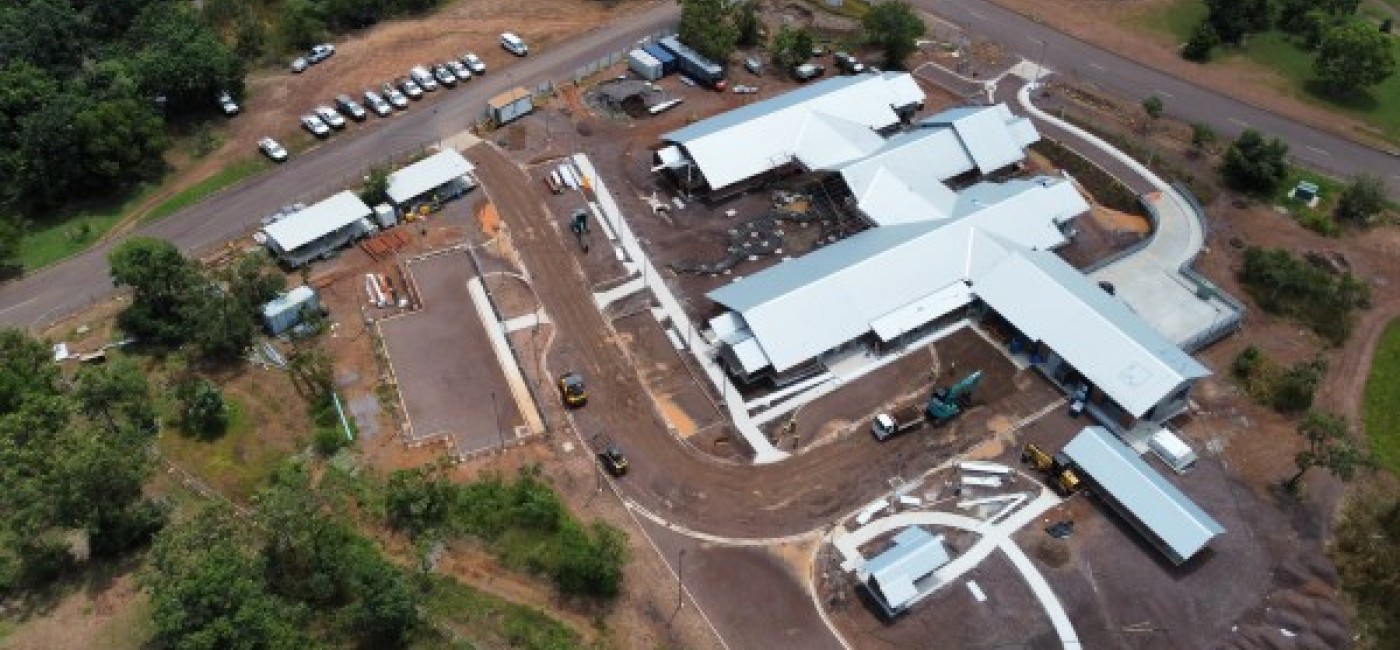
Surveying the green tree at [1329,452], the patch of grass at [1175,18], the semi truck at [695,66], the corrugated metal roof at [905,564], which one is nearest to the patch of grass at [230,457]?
the corrugated metal roof at [905,564]

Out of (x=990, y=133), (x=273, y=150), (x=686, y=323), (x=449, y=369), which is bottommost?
(x=449, y=369)

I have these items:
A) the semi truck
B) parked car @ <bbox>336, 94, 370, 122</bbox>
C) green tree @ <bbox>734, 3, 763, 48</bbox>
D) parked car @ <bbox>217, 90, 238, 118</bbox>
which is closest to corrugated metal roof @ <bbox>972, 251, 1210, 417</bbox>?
the semi truck

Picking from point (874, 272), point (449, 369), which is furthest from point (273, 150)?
point (874, 272)

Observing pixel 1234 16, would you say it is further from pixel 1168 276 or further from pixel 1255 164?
pixel 1168 276

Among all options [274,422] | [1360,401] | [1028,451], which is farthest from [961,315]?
[274,422]

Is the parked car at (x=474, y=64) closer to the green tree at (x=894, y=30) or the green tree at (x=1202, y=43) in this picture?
the green tree at (x=894, y=30)
